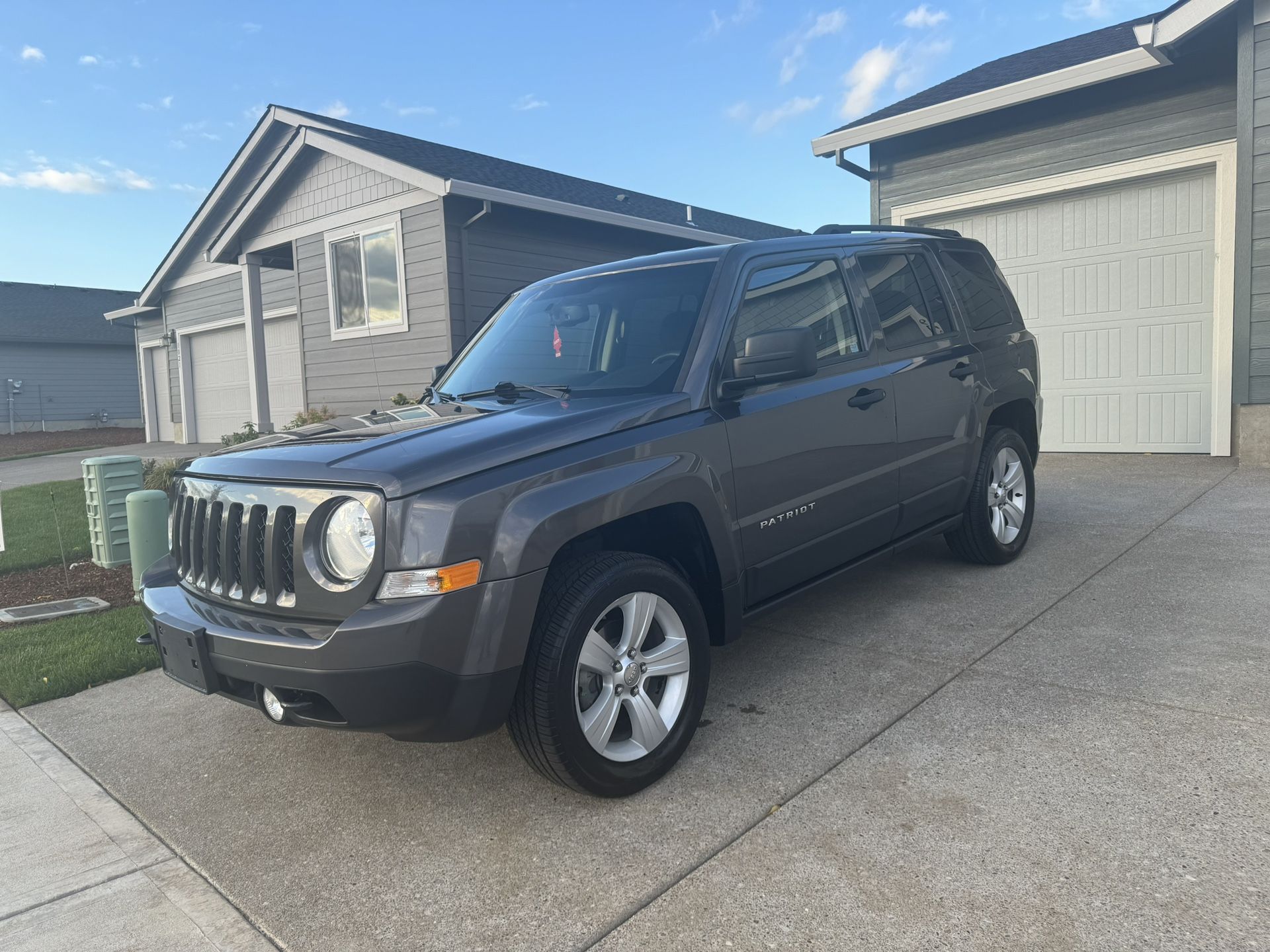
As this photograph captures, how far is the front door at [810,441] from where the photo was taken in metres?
3.49

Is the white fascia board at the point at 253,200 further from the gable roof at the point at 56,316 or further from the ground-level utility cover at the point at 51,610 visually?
the gable roof at the point at 56,316

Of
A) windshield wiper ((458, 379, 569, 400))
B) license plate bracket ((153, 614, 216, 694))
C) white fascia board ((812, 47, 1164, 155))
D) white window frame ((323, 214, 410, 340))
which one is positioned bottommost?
license plate bracket ((153, 614, 216, 694))

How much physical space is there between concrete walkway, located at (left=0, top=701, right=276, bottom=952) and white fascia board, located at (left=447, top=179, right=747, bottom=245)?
8.34 metres

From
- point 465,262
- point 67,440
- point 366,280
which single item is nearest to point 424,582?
point 465,262

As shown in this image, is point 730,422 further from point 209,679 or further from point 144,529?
point 144,529

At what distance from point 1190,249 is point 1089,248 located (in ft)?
3.16

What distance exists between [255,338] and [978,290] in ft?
41.0

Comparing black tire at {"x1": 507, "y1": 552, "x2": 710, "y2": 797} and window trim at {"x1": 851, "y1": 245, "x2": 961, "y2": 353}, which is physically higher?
window trim at {"x1": 851, "y1": 245, "x2": 961, "y2": 353}

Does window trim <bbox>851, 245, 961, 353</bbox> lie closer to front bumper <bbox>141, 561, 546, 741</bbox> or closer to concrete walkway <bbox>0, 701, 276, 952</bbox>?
front bumper <bbox>141, 561, 546, 741</bbox>

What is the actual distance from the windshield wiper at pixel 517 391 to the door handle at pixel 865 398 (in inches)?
51.2

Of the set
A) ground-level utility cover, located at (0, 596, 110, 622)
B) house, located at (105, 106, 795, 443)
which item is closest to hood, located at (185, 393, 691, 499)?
ground-level utility cover, located at (0, 596, 110, 622)

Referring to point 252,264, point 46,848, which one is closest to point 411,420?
point 46,848

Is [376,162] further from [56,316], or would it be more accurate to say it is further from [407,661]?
[56,316]

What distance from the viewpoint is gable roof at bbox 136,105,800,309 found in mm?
11500
